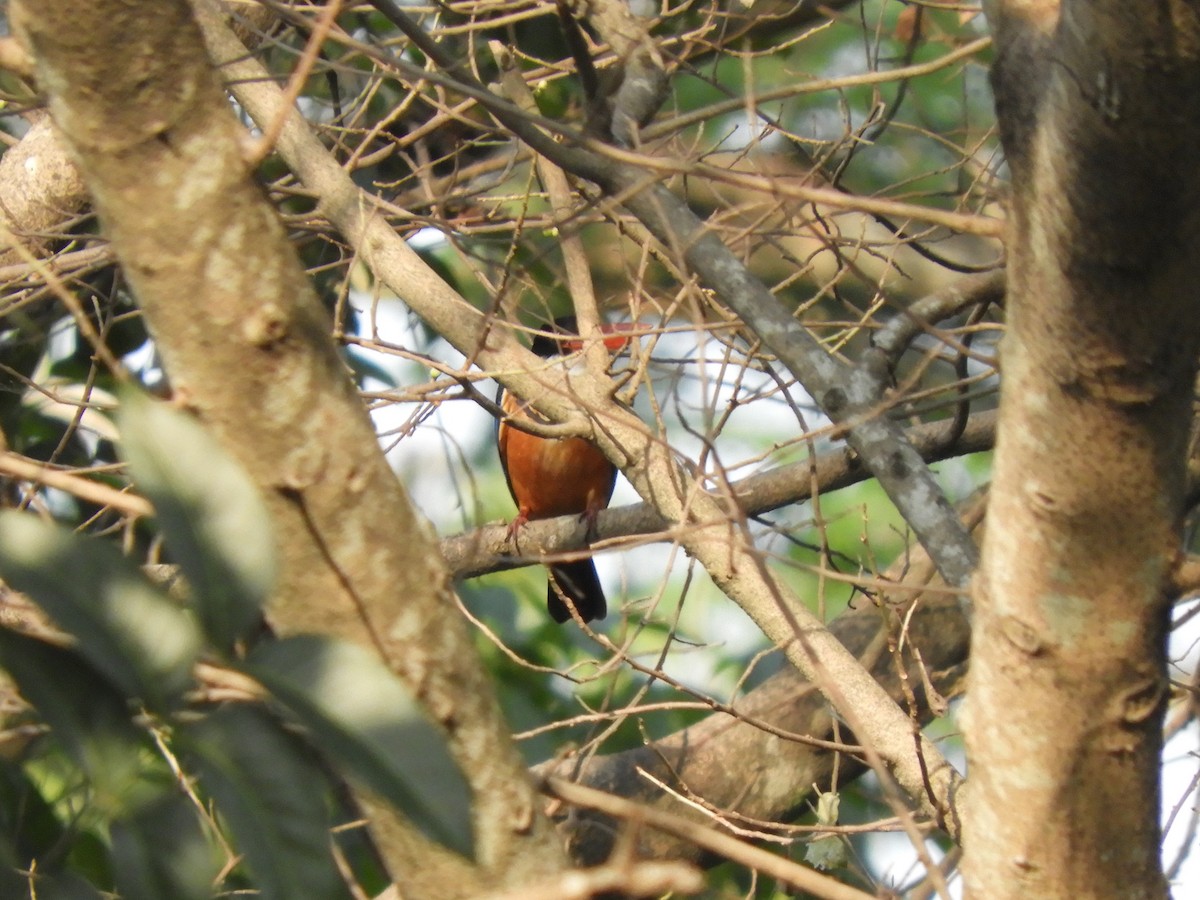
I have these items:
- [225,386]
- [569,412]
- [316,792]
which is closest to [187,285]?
[225,386]

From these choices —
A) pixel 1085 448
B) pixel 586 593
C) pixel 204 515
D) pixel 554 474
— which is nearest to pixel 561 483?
pixel 554 474

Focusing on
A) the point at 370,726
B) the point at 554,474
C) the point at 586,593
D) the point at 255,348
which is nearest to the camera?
the point at 370,726

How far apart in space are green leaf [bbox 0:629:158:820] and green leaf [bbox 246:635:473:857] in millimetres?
118

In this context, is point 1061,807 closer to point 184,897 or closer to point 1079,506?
point 1079,506

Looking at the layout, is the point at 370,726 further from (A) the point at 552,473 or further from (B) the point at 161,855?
(A) the point at 552,473

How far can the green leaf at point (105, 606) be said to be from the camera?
99 centimetres

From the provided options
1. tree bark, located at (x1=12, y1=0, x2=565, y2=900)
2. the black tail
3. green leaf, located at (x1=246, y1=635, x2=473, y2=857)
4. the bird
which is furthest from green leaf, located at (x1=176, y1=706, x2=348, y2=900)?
the black tail

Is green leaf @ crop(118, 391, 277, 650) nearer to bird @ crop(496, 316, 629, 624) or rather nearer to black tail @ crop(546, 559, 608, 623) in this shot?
bird @ crop(496, 316, 629, 624)

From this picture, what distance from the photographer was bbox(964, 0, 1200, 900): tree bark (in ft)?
4.08

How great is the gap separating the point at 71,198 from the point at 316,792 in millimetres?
3338

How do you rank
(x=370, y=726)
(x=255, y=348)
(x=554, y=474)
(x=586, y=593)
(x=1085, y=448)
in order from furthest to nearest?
(x=586, y=593) < (x=554, y=474) < (x=1085, y=448) < (x=255, y=348) < (x=370, y=726)

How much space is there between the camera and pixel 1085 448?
1357 millimetres

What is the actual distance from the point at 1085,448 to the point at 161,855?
0.95 meters

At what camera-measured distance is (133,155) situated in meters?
1.23
